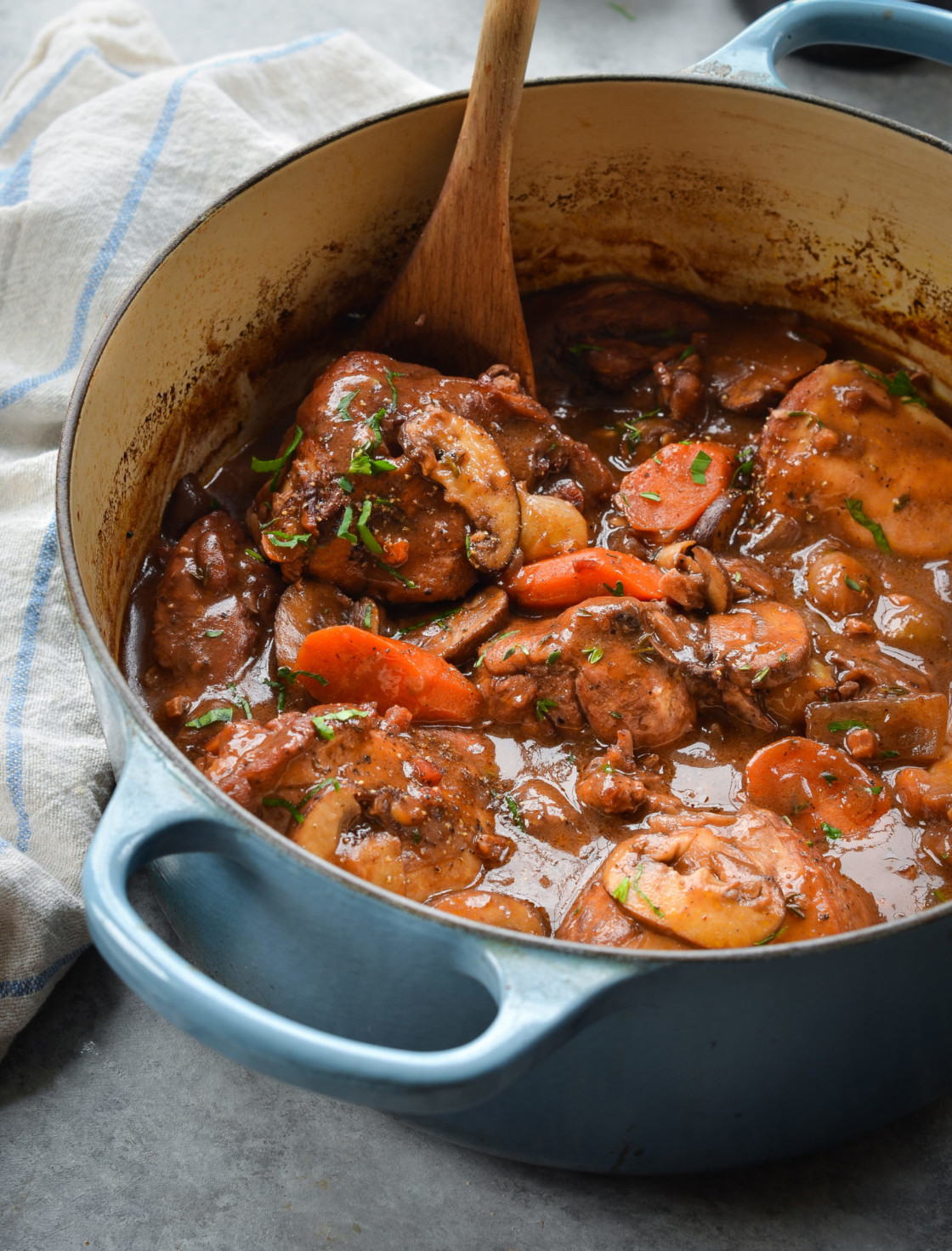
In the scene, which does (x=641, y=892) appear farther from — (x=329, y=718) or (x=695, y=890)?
(x=329, y=718)

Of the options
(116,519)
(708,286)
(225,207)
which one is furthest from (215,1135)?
(708,286)

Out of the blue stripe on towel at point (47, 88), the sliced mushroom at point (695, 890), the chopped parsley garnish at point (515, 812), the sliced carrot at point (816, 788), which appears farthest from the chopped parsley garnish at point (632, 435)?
the blue stripe on towel at point (47, 88)

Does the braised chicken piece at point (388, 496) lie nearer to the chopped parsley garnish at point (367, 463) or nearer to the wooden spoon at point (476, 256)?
the chopped parsley garnish at point (367, 463)

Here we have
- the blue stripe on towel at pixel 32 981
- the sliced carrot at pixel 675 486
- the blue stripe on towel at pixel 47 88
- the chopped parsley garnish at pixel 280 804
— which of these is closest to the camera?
the chopped parsley garnish at pixel 280 804

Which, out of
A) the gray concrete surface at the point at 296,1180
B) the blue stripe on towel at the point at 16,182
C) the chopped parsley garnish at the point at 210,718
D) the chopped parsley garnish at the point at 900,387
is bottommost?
the gray concrete surface at the point at 296,1180

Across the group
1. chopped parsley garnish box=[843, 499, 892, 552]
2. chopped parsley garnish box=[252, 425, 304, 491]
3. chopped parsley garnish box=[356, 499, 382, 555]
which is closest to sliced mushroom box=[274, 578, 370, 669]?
chopped parsley garnish box=[356, 499, 382, 555]
